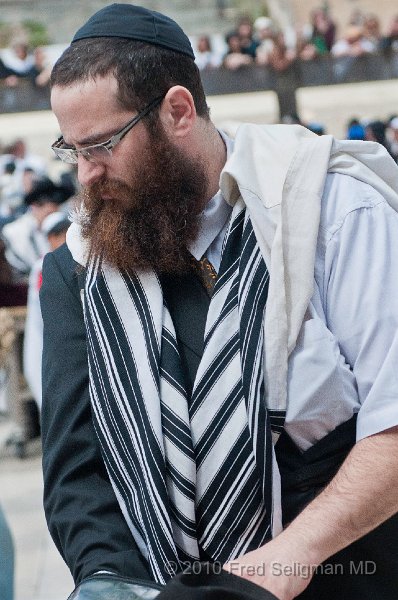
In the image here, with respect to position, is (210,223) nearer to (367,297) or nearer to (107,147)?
(107,147)

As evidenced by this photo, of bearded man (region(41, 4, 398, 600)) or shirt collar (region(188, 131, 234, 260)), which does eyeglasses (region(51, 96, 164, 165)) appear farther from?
shirt collar (region(188, 131, 234, 260))

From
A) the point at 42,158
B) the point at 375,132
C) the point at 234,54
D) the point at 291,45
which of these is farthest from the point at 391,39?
the point at 42,158

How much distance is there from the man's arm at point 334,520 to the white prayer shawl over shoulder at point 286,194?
17 cm

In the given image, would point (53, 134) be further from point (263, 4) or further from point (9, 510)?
point (9, 510)

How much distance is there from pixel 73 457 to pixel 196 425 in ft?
0.83

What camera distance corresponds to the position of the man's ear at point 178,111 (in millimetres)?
1937

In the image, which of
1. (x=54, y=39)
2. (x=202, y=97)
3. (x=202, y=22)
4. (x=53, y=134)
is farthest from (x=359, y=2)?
(x=202, y=97)

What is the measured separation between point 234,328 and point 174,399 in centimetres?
16

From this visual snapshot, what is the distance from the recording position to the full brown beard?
1.93 metres

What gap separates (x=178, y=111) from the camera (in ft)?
6.41

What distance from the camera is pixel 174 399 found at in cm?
183

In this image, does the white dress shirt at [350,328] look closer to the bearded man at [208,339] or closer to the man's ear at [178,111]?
the bearded man at [208,339]

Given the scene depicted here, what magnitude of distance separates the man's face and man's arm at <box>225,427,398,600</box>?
50cm

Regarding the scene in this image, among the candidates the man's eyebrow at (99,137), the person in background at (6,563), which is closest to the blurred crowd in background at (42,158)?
the person in background at (6,563)
